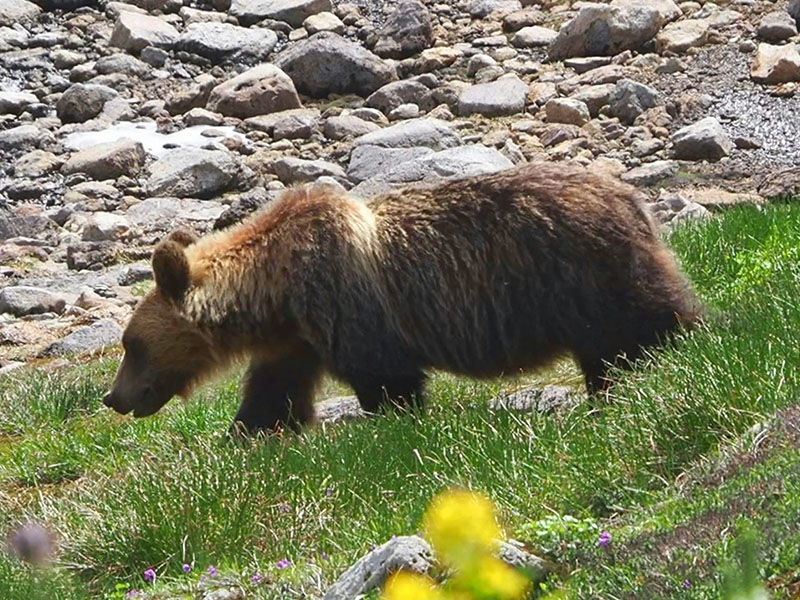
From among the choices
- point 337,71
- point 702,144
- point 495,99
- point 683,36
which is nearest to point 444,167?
point 702,144

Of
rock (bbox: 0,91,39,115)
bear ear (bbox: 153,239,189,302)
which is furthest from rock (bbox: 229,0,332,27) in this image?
bear ear (bbox: 153,239,189,302)

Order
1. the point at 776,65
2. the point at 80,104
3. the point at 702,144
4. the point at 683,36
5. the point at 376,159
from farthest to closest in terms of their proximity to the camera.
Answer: the point at 80,104, the point at 683,36, the point at 776,65, the point at 376,159, the point at 702,144

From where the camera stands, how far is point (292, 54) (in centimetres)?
2050

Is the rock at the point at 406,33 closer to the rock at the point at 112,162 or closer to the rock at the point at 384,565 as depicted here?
the rock at the point at 112,162

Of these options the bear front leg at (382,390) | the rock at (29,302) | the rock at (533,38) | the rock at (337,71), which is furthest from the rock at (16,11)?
the bear front leg at (382,390)

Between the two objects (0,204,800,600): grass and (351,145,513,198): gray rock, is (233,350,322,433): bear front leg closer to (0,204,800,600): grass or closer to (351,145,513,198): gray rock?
(0,204,800,600): grass

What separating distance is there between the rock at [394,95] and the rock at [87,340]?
740cm

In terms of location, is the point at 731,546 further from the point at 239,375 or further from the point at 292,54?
the point at 292,54

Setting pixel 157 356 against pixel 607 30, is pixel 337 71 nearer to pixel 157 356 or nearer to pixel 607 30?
pixel 607 30

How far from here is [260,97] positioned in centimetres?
1975

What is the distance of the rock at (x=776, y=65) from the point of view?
18.0 meters

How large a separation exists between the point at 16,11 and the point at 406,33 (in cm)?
649

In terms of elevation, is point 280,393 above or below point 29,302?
above

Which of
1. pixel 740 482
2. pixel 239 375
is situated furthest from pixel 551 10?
pixel 740 482
